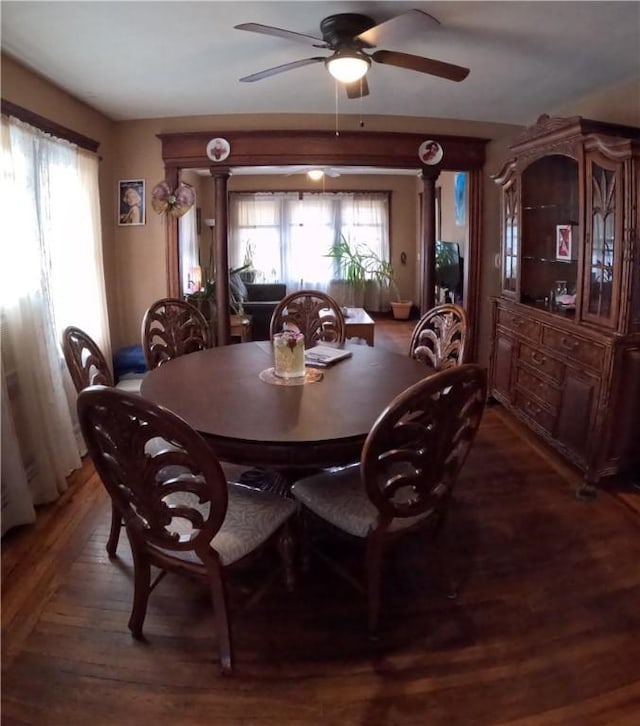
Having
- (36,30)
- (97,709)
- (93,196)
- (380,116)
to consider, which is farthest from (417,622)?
(380,116)

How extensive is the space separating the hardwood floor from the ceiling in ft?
6.98

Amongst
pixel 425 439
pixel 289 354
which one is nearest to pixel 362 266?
pixel 289 354

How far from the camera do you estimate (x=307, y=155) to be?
371 cm

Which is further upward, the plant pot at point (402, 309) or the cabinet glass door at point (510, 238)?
Answer: the cabinet glass door at point (510, 238)

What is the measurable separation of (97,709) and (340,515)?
0.89 m

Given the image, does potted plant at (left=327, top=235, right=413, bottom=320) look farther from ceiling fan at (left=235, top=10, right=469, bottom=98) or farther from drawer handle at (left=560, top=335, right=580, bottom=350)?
ceiling fan at (left=235, top=10, right=469, bottom=98)

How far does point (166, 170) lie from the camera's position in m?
3.75

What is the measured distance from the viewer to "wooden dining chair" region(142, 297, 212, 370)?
283 centimetres

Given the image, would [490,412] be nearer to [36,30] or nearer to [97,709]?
[97,709]

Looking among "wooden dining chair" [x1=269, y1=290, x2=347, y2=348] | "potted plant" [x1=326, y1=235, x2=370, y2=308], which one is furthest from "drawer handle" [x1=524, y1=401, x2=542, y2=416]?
"potted plant" [x1=326, y1=235, x2=370, y2=308]

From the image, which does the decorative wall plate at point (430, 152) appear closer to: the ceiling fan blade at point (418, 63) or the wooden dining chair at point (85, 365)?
the ceiling fan blade at point (418, 63)

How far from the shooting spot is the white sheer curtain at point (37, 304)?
7.74 ft

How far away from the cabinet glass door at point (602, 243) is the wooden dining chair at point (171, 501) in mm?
1928

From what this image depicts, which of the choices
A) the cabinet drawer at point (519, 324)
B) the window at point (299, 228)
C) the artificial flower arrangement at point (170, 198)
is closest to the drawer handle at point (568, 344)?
the cabinet drawer at point (519, 324)
